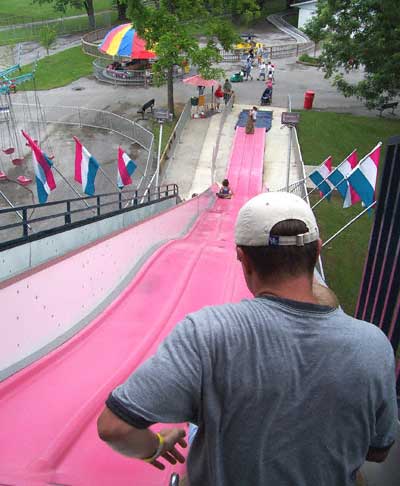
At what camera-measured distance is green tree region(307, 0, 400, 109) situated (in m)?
23.7

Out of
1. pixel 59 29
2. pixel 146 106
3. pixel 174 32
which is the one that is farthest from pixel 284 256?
pixel 59 29

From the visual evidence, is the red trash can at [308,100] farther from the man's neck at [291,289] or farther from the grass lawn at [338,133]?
the man's neck at [291,289]

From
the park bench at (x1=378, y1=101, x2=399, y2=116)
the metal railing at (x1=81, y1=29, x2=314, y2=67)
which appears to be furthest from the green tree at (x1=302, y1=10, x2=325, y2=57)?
the metal railing at (x1=81, y1=29, x2=314, y2=67)

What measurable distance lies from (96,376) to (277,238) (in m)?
3.52

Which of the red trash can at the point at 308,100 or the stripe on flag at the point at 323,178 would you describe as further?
the red trash can at the point at 308,100

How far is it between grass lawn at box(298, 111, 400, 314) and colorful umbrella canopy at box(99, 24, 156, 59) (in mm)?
11154

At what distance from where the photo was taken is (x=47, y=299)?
5.76m

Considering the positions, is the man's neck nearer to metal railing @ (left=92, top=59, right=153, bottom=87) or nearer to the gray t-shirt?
the gray t-shirt

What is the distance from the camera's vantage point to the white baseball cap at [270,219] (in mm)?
1911

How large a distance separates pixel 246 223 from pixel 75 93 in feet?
109

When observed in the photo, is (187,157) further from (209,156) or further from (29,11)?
(29,11)

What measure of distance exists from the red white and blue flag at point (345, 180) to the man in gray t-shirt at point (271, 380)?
10175 millimetres

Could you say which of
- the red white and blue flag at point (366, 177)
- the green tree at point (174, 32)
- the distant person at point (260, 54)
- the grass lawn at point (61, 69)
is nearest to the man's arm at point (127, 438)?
the red white and blue flag at point (366, 177)

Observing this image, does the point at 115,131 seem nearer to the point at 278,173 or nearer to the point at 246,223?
the point at 278,173
